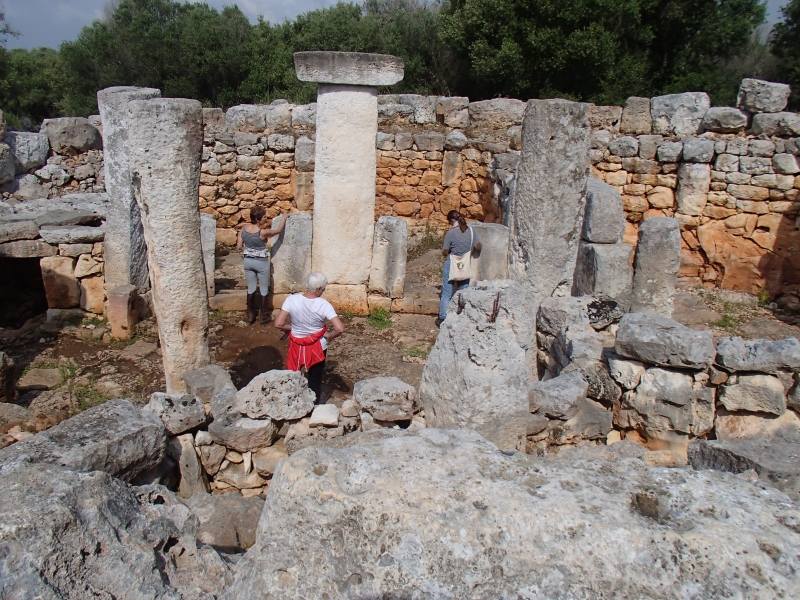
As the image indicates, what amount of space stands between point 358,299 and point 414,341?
3.55 ft

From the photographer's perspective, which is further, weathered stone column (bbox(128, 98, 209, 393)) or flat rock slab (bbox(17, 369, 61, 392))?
flat rock slab (bbox(17, 369, 61, 392))

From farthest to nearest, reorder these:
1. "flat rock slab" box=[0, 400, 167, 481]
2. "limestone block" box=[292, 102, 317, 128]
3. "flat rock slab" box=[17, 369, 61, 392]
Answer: "limestone block" box=[292, 102, 317, 128]
"flat rock slab" box=[17, 369, 61, 392]
"flat rock slab" box=[0, 400, 167, 481]

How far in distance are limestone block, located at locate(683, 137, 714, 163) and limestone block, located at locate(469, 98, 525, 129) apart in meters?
3.00

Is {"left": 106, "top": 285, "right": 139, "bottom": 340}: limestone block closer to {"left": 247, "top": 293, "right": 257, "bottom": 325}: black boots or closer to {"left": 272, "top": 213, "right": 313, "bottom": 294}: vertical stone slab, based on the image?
{"left": 247, "top": 293, "right": 257, "bottom": 325}: black boots

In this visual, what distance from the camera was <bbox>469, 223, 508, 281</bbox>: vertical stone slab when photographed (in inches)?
296

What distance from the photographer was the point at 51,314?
7.17 metres

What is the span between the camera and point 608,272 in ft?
20.1

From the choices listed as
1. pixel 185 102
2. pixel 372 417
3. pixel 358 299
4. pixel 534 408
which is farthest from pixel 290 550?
pixel 358 299

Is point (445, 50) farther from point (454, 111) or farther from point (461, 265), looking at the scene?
point (461, 265)

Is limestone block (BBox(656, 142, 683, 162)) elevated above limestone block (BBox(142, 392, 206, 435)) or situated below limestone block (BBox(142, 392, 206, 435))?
above

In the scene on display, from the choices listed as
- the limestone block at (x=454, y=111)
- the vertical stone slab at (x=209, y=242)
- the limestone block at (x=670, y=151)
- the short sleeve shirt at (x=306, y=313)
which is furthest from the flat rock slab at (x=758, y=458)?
the limestone block at (x=454, y=111)

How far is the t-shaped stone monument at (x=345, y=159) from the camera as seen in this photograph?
7.25 meters

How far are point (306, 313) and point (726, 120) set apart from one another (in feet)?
24.5

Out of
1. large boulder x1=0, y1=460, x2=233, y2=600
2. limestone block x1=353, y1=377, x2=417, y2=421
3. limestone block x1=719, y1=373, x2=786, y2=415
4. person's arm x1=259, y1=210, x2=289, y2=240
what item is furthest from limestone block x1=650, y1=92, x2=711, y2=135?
large boulder x1=0, y1=460, x2=233, y2=600
